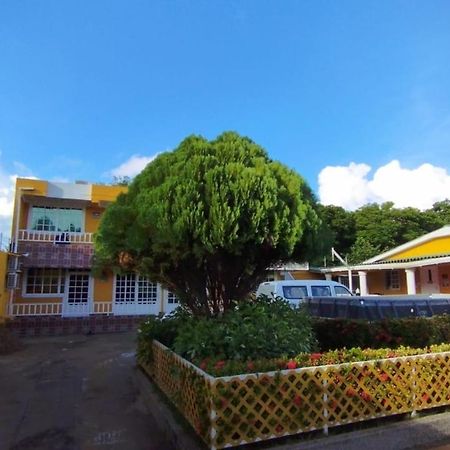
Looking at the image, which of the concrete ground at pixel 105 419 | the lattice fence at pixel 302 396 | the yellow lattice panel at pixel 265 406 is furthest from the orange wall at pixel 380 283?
the yellow lattice panel at pixel 265 406

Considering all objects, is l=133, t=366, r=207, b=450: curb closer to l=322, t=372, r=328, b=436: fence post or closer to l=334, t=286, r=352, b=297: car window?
l=322, t=372, r=328, b=436: fence post

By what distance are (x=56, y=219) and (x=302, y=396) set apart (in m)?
15.6

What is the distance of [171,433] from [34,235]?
13.9 meters

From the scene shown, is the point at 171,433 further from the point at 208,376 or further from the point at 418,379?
the point at 418,379

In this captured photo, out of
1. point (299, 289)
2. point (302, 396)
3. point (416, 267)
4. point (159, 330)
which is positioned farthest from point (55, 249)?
point (416, 267)

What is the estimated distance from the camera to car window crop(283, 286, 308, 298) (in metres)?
13.8

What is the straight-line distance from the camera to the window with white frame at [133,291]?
58.7ft

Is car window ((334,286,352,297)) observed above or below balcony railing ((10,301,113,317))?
above

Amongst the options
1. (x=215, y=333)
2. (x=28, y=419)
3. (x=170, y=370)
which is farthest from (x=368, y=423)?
(x=28, y=419)

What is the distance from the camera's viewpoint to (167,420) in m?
4.98

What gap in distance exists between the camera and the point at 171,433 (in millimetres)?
4719

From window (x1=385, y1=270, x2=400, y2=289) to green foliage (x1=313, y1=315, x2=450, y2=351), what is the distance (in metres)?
18.1

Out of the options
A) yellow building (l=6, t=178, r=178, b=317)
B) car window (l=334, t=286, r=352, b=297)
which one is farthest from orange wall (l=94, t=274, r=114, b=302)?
car window (l=334, t=286, r=352, b=297)

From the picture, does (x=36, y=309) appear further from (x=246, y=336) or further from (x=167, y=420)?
(x=246, y=336)
